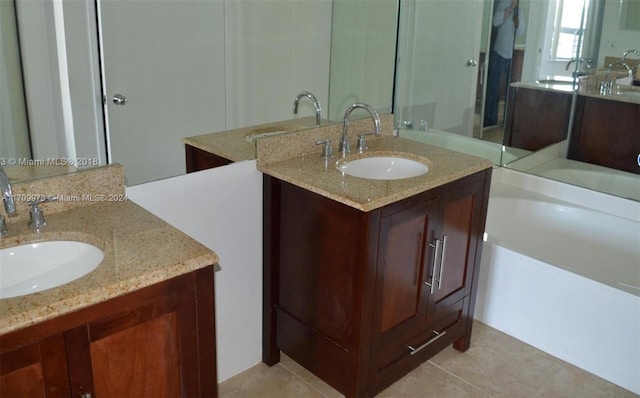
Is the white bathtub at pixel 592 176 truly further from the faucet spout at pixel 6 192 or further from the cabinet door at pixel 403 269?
the faucet spout at pixel 6 192

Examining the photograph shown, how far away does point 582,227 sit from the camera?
3141 mm

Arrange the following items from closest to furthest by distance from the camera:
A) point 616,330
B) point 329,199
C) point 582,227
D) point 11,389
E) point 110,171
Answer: point 11,389, point 110,171, point 329,199, point 616,330, point 582,227

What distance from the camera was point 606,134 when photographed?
357cm

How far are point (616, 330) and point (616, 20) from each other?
6.62 ft

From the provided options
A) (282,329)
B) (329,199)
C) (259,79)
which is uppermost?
(259,79)

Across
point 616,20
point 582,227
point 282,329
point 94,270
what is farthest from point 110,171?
point 616,20

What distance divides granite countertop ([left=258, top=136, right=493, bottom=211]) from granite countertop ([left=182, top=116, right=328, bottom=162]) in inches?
3.1

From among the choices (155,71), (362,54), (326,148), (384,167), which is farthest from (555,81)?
(155,71)

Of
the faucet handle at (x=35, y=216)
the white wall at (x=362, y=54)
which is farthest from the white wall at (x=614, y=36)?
the faucet handle at (x=35, y=216)

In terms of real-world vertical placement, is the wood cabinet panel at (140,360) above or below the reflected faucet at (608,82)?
below

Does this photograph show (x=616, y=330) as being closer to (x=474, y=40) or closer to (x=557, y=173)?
(x=557, y=173)

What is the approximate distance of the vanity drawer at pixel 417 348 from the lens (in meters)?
2.17

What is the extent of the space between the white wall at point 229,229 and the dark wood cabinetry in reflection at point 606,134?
234cm

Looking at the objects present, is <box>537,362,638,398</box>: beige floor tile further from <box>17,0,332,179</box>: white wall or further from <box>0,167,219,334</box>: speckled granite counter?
<box>0,167,219,334</box>: speckled granite counter
